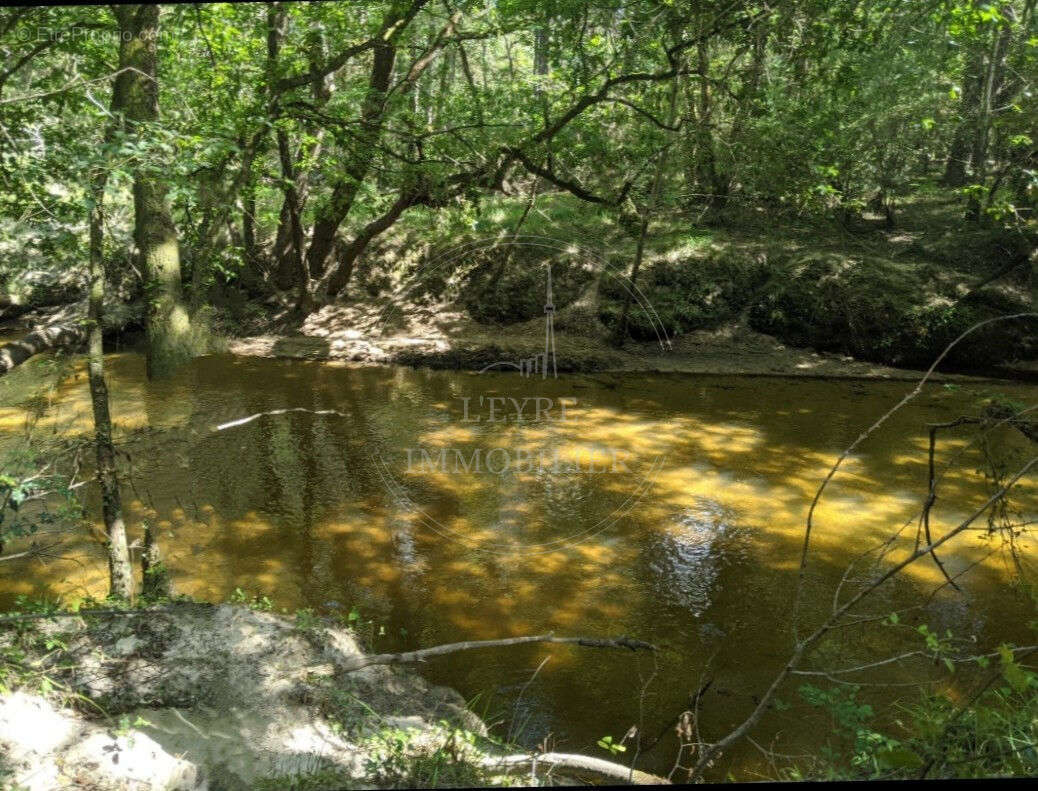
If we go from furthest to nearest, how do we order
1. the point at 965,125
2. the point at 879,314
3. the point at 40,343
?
the point at 965,125 → the point at 879,314 → the point at 40,343

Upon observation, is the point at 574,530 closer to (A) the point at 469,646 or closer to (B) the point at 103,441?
(A) the point at 469,646

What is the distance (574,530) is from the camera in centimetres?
575

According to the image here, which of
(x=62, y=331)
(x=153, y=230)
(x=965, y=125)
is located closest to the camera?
(x=153, y=230)

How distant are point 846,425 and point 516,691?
5708 millimetres

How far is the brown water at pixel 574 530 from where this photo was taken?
406 cm

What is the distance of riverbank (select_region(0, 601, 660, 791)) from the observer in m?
2.53

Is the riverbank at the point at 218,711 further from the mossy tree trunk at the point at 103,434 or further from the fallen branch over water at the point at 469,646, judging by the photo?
the mossy tree trunk at the point at 103,434

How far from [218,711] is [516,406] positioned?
616cm

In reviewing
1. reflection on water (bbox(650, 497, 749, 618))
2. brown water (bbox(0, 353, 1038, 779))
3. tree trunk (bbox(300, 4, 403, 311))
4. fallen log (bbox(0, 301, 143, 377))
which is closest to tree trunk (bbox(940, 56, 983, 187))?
brown water (bbox(0, 353, 1038, 779))

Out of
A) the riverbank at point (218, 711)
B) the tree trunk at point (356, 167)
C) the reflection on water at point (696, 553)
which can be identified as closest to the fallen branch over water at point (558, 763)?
the riverbank at point (218, 711)

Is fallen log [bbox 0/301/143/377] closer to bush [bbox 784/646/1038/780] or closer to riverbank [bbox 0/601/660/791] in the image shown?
riverbank [bbox 0/601/660/791]

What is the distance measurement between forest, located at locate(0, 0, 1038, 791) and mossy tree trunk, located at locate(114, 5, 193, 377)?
0.04 m

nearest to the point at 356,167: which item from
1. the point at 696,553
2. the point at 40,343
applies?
the point at 40,343

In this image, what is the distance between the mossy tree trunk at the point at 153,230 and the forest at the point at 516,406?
38mm
